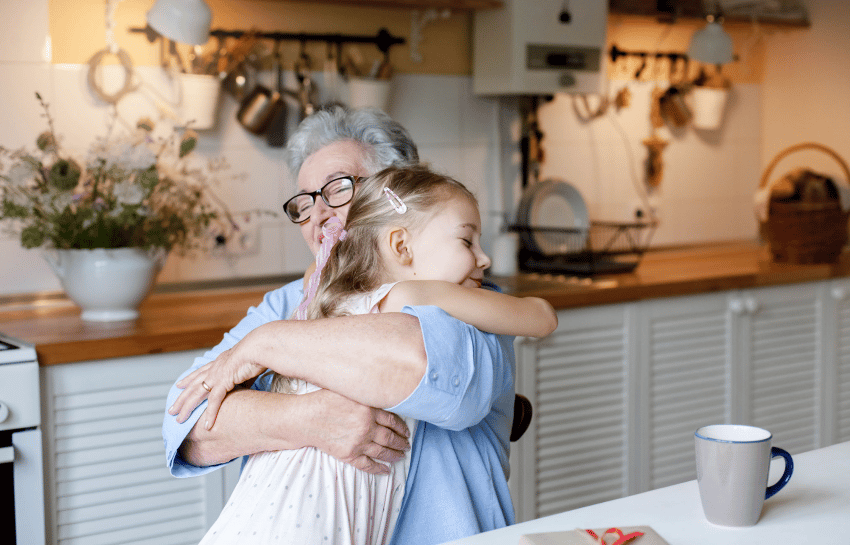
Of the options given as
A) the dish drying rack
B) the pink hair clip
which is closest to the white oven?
the pink hair clip

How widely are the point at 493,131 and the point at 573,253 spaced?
0.54 meters

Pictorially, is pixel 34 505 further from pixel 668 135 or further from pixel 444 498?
pixel 668 135

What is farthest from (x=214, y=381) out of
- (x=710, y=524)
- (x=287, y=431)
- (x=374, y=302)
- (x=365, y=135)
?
(x=710, y=524)

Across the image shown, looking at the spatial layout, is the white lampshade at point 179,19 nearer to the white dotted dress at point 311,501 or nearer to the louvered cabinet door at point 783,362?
the white dotted dress at point 311,501

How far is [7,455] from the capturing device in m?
1.67

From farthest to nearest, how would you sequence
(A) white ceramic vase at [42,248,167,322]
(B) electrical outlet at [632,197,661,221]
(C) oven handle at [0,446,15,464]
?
(B) electrical outlet at [632,197,661,221] < (A) white ceramic vase at [42,248,167,322] < (C) oven handle at [0,446,15,464]

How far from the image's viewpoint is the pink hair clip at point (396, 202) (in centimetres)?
107

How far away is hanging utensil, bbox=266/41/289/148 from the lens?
2.47 m

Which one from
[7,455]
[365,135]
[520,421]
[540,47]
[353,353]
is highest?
[540,47]

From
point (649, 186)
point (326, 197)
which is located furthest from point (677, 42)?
point (326, 197)

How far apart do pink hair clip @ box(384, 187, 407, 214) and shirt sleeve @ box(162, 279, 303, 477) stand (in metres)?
0.34

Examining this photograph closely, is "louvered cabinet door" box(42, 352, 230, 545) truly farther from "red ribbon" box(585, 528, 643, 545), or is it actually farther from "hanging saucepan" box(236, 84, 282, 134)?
"red ribbon" box(585, 528, 643, 545)

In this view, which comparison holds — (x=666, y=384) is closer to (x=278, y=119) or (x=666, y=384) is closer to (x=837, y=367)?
(x=837, y=367)

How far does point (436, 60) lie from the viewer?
2.78 metres
